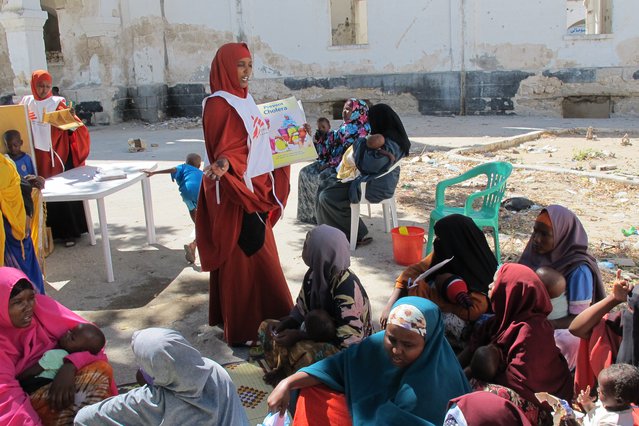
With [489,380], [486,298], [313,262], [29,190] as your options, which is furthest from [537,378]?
[29,190]

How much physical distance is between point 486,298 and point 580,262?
52 cm

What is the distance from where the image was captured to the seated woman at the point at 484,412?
1979 millimetres

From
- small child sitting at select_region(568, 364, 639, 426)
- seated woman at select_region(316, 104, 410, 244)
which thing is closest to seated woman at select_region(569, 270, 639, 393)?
small child sitting at select_region(568, 364, 639, 426)

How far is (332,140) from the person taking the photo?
6473 millimetres

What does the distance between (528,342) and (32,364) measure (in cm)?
227

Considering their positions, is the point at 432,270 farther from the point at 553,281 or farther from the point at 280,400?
the point at 280,400

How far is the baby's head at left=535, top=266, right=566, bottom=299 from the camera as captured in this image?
3.19m

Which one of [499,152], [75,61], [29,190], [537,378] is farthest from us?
[75,61]

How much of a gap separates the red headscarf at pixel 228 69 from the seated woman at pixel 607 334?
2.33 m

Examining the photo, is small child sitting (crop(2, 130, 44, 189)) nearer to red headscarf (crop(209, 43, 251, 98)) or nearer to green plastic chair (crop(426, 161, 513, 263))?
red headscarf (crop(209, 43, 251, 98))

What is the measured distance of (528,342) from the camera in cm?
283

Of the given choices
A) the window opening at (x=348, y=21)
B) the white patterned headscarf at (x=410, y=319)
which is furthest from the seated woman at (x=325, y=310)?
the window opening at (x=348, y=21)

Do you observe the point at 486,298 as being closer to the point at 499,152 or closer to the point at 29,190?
the point at 29,190

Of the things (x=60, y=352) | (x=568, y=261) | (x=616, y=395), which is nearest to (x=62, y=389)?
(x=60, y=352)
